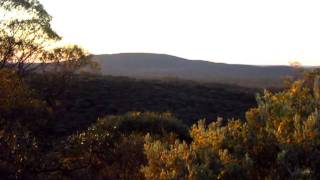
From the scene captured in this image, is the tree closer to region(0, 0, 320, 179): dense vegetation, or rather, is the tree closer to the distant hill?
region(0, 0, 320, 179): dense vegetation

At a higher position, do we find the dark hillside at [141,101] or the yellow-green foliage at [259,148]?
the yellow-green foliage at [259,148]

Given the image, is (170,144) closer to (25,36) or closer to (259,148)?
(259,148)

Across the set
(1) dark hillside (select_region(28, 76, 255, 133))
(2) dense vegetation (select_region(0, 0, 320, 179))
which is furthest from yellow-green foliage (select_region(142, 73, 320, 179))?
(1) dark hillside (select_region(28, 76, 255, 133))

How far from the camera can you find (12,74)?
23219mm

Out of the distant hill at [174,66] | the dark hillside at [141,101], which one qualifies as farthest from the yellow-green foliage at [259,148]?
the distant hill at [174,66]

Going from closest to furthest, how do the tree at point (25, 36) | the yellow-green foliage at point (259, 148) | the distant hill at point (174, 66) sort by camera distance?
the yellow-green foliage at point (259, 148) < the tree at point (25, 36) < the distant hill at point (174, 66)

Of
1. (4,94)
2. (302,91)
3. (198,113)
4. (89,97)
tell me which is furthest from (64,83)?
(302,91)

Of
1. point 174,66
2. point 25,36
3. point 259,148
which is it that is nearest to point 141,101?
point 25,36

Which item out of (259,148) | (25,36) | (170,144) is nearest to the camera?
(259,148)

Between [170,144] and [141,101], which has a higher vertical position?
[170,144]

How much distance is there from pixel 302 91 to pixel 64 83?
32.1m

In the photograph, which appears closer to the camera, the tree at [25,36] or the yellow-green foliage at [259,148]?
the yellow-green foliage at [259,148]

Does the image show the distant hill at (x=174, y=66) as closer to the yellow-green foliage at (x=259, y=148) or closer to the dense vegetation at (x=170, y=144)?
the dense vegetation at (x=170, y=144)

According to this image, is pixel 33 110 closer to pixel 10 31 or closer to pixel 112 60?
pixel 10 31
